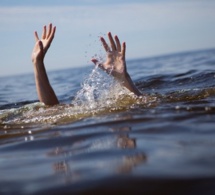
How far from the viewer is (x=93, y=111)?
4844 millimetres

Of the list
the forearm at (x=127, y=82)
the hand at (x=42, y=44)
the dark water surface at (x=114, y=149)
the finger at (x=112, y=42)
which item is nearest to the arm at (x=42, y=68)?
the hand at (x=42, y=44)

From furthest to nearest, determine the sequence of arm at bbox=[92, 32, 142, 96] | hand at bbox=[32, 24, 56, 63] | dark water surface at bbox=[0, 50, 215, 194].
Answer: hand at bbox=[32, 24, 56, 63]
arm at bbox=[92, 32, 142, 96]
dark water surface at bbox=[0, 50, 215, 194]

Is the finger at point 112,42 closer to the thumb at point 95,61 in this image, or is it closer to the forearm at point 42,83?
the thumb at point 95,61

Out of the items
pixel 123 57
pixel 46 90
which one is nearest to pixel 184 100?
pixel 123 57

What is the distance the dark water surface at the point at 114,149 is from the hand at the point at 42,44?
101 cm

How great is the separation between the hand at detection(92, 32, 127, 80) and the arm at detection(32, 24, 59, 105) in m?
0.96

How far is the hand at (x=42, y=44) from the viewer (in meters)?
5.79

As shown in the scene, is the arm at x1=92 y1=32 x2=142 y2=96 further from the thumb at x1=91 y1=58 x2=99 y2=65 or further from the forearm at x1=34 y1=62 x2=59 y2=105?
the forearm at x1=34 y1=62 x2=59 y2=105

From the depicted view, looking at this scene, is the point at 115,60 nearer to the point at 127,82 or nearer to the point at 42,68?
the point at 127,82

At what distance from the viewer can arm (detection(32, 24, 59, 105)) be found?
583 centimetres

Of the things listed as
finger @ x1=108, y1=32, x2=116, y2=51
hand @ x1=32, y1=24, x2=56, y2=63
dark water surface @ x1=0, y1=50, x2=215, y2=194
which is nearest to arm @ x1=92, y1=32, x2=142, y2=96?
finger @ x1=108, y1=32, x2=116, y2=51

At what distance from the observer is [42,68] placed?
584 cm

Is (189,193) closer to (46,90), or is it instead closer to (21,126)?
(21,126)

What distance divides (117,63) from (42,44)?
1.28m
